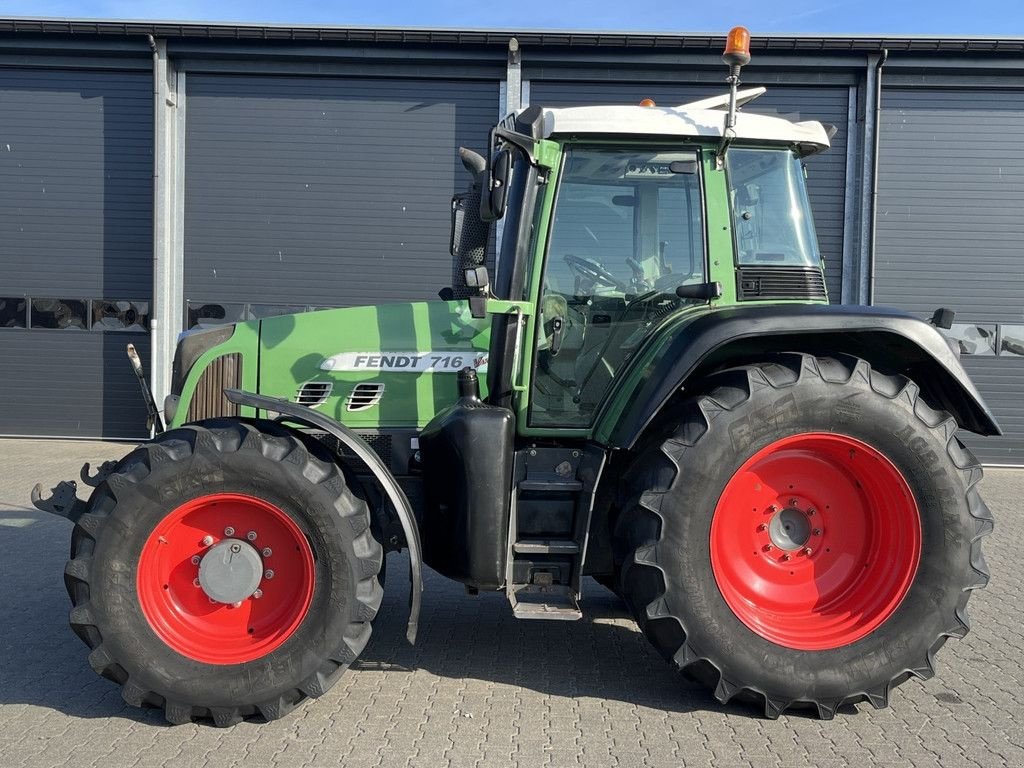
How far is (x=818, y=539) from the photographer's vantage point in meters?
3.69

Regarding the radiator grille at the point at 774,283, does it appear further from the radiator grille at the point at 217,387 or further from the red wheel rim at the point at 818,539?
the radiator grille at the point at 217,387

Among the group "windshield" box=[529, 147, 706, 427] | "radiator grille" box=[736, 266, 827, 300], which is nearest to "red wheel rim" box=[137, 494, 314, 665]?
"windshield" box=[529, 147, 706, 427]

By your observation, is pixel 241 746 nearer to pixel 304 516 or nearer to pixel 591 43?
pixel 304 516

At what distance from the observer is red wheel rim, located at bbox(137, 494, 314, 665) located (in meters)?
3.41

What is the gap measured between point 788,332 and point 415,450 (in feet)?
5.64

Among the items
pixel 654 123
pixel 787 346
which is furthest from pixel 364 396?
pixel 787 346

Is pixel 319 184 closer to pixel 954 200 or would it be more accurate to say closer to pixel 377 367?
pixel 377 367

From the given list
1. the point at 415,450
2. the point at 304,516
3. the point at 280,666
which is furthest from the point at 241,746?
the point at 415,450

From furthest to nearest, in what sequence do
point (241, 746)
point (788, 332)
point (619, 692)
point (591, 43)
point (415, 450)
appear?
point (591, 43), point (415, 450), point (619, 692), point (788, 332), point (241, 746)

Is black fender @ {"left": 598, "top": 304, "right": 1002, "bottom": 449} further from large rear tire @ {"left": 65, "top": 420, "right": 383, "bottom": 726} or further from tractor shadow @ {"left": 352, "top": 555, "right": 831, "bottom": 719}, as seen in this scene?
large rear tire @ {"left": 65, "top": 420, "right": 383, "bottom": 726}

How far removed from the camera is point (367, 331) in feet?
13.4

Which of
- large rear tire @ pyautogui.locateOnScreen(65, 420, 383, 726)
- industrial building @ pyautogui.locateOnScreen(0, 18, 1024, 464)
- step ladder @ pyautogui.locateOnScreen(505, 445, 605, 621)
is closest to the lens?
large rear tire @ pyautogui.locateOnScreen(65, 420, 383, 726)

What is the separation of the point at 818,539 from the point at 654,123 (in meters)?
1.89

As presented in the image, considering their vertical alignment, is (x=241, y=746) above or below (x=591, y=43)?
below
